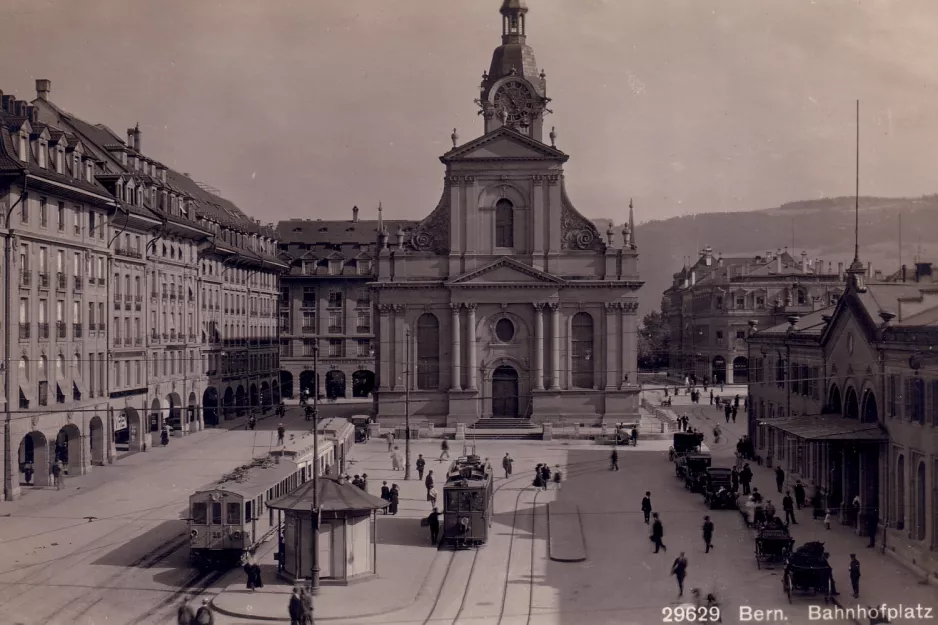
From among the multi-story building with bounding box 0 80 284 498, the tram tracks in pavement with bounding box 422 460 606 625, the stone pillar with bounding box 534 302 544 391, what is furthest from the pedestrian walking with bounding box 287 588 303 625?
the stone pillar with bounding box 534 302 544 391

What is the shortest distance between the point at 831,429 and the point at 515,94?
46.8 m

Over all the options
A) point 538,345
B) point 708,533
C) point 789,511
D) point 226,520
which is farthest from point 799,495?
point 538,345

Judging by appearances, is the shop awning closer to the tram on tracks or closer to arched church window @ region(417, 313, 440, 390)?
the tram on tracks

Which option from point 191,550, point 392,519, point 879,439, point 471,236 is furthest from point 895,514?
point 471,236

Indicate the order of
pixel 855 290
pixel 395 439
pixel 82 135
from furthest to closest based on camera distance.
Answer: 1. pixel 395 439
2. pixel 82 135
3. pixel 855 290

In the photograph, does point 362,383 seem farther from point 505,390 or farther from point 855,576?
point 855,576

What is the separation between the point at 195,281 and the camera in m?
72.7

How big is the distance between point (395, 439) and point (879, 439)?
39.5 metres

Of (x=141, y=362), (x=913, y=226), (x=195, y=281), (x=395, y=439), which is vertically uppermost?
(x=913, y=226)

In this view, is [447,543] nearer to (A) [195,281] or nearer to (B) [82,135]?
(B) [82,135]

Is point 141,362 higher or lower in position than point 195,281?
lower

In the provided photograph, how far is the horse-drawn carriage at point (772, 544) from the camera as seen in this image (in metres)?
31.0

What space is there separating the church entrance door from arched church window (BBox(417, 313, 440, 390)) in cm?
426

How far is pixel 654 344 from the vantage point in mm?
154250
